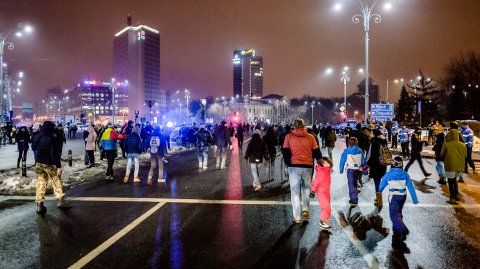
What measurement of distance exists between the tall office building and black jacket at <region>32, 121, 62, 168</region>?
15301 centimetres

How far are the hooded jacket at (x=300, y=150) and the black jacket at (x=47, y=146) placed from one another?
501 centimetres

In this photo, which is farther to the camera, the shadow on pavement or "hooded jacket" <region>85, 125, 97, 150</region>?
"hooded jacket" <region>85, 125, 97, 150</region>

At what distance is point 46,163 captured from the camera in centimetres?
848

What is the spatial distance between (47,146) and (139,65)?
16639 cm

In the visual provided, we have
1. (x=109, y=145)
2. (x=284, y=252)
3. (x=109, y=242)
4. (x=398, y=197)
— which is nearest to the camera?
(x=284, y=252)

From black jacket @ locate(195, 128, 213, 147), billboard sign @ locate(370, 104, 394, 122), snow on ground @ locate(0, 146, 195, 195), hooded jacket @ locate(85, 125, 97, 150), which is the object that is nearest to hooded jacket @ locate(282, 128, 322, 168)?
snow on ground @ locate(0, 146, 195, 195)

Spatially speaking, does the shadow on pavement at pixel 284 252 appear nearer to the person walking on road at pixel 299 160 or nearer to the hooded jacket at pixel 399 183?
the person walking on road at pixel 299 160

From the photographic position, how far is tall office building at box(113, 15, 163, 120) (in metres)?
167

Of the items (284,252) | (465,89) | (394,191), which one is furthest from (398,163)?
(465,89)

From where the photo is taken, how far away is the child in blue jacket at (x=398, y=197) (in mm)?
6141

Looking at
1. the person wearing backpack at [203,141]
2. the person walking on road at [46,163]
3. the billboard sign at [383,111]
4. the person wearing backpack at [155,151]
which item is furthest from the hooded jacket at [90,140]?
the billboard sign at [383,111]

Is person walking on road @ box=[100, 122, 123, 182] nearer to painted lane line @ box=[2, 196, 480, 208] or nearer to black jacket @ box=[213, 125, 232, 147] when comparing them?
painted lane line @ box=[2, 196, 480, 208]

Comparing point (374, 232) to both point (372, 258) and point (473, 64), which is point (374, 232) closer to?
point (372, 258)

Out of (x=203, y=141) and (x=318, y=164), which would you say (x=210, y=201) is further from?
(x=203, y=141)
